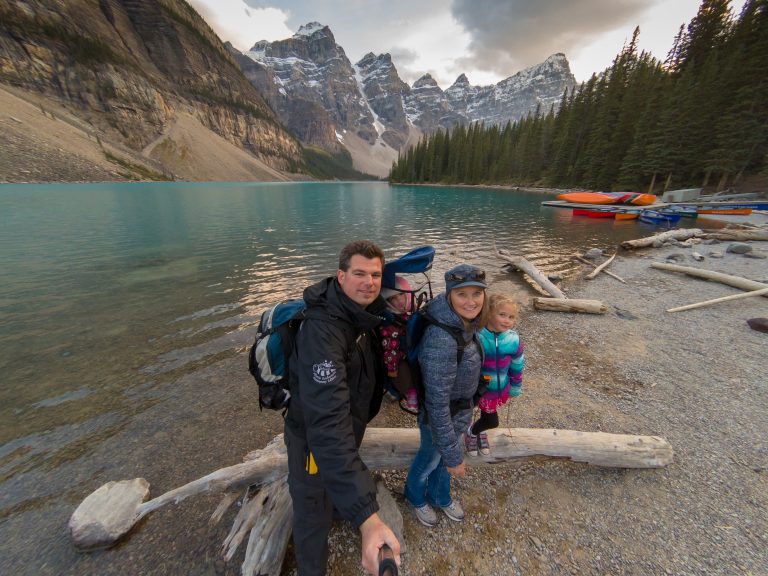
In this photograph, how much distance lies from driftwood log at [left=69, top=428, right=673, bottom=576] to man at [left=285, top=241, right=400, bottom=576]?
66 centimetres

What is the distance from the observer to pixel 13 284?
13.7 metres

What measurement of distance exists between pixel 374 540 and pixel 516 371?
2795mm

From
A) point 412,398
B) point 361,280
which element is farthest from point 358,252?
point 412,398

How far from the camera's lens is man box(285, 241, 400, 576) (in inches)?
89.7

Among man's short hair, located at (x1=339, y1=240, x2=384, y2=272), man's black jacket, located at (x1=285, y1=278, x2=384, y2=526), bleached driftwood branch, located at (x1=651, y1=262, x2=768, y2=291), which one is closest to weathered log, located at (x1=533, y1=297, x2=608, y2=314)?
bleached driftwood branch, located at (x1=651, y1=262, x2=768, y2=291)

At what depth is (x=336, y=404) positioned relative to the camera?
2457mm

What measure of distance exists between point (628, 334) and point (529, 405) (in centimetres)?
519

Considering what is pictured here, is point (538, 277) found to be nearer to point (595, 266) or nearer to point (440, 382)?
point (595, 266)

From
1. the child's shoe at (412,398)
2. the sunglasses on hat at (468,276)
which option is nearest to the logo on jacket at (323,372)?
the child's shoe at (412,398)

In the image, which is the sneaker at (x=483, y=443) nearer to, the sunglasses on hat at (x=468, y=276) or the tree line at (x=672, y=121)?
the sunglasses on hat at (x=468, y=276)

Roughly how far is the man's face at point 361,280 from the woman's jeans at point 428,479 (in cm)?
193

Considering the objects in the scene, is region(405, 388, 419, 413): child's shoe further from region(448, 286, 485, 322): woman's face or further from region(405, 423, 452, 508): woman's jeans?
region(448, 286, 485, 322): woman's face

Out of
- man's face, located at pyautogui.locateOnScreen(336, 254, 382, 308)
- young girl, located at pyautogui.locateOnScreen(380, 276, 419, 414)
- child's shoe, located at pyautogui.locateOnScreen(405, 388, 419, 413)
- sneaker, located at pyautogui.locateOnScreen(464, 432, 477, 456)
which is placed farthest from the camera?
sneaker, located at pyautogui.locateOnScreen(464, 432, 477, 456)

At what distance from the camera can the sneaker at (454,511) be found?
12.7ft
